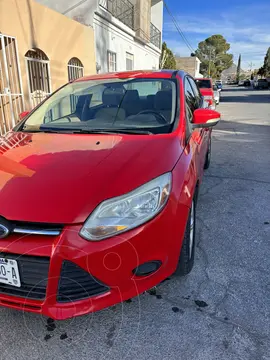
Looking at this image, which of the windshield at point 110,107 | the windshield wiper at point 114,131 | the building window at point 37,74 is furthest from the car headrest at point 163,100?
the building window at point 37,74

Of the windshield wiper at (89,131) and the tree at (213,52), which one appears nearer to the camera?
the windshield wiper at (89,131)

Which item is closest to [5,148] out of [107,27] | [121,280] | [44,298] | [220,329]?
[44,298]

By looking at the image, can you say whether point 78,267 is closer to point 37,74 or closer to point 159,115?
point 159,115

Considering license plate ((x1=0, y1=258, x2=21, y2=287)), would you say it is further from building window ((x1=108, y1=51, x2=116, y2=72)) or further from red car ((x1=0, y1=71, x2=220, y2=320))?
building window ((x1=108, y1=51, x2=116, y2=72))

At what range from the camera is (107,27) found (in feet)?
36.5

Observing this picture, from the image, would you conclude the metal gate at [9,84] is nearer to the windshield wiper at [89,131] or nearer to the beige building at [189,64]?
the windshield wiper at [89,131]

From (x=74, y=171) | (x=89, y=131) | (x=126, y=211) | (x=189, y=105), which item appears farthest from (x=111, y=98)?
(x=126, y=211)

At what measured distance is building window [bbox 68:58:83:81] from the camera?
9052 mm

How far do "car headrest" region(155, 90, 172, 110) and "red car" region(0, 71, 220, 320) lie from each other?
53 centimetres

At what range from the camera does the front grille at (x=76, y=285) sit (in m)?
1.52

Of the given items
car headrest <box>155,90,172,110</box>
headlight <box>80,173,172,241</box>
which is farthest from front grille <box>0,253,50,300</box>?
car headrest <box>155,90,172,110</box>

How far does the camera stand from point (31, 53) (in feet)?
24.2

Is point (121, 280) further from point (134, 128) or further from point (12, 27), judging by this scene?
point (12, 27)

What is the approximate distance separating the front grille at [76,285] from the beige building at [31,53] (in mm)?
5717
